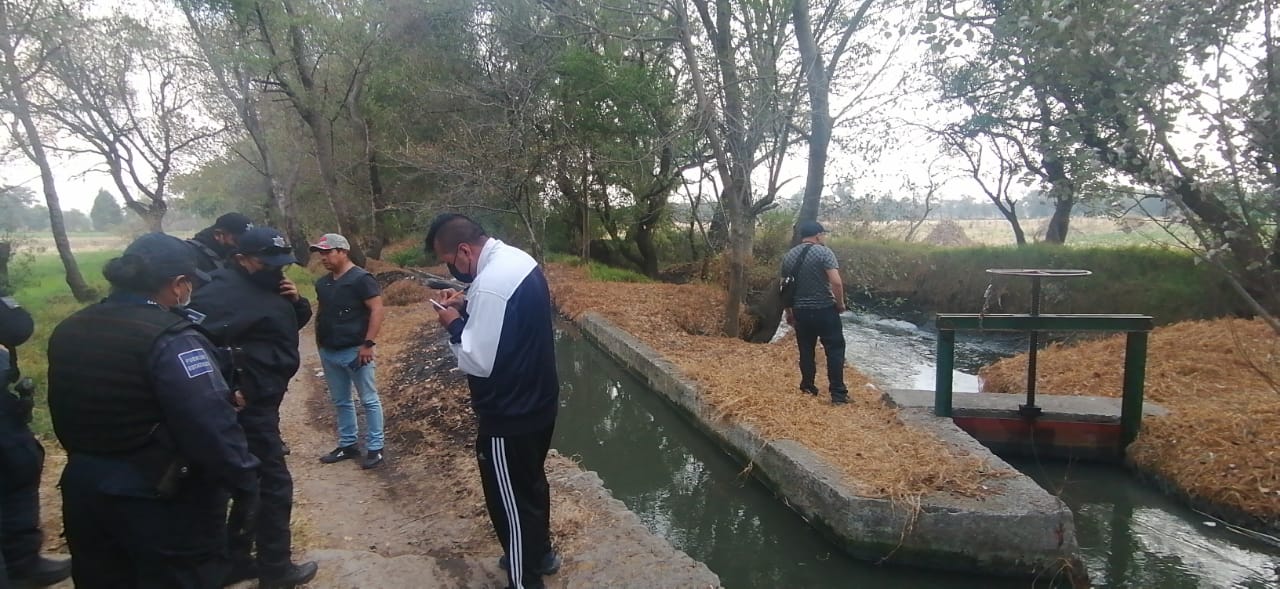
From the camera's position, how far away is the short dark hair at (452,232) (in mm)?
3258

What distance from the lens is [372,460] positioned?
5383 mm

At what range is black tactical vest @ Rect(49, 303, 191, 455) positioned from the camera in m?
2.26

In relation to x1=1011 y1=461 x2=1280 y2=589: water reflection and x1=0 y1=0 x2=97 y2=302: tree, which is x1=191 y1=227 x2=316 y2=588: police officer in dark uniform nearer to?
x1=1011 y1=461 x2=1280 y2=589: water reflection

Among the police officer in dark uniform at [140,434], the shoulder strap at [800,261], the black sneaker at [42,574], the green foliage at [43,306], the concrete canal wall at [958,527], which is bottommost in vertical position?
the concrete canal wall at [958,527]

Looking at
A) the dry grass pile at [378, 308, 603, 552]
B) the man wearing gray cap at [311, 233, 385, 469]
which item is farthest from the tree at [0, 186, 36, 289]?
the man wearing gray cap at [311, 233, 385, 469]

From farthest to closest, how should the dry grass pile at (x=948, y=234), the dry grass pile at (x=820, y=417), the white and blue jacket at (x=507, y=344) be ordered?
the dry grass pile at (x=948, y=234), the dry grass pile at (x=820, y=417), the white and blue jacket at (x=507, y=344)

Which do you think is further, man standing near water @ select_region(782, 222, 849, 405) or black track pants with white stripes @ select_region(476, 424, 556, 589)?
man standing near water @ select_region(782, 222, 849, 405)

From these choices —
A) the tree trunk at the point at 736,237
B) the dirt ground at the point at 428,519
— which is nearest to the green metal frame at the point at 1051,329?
the dirt ground at the point at 428,519

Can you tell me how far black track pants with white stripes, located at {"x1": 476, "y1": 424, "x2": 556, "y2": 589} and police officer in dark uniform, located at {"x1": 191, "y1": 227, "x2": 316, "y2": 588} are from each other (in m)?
1.01

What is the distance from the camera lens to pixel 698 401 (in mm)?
7426

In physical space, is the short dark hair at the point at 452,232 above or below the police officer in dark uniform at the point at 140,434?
above

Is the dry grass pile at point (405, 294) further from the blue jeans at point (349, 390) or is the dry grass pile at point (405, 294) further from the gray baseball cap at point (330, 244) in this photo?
the gray baseball cap at point (330, 244)

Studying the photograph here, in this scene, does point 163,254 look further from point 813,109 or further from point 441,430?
point 813,109

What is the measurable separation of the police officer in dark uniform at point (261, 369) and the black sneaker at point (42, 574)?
838mm
